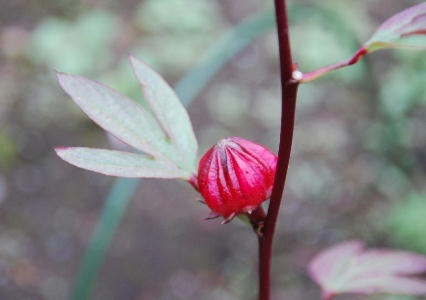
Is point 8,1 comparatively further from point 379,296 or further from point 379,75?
point 379,296

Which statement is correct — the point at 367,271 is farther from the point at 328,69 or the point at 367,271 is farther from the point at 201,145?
the point at 201,145

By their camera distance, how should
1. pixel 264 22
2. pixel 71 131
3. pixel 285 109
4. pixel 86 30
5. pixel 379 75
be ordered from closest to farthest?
1. pixel 285 109
2. pixel 264 22
3. pixel 71 131
4. pixel 379 75
5. pixel 86 30

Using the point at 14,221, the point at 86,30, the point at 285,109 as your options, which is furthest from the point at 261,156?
the point at 86,30

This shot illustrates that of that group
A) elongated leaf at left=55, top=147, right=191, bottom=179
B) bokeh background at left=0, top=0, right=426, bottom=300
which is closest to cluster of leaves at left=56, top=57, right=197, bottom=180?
elongated leaf at left=55, top=147, right=191, bottom=179

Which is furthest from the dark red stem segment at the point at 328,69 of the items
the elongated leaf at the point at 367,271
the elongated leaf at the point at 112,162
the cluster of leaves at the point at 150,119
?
the elongated leaf at the point at 367,271

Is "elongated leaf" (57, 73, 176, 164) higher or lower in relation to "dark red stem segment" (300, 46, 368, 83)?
lower

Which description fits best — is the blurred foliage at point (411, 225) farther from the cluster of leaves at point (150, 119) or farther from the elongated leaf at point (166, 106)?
the elongated leaf at point (166, 106)

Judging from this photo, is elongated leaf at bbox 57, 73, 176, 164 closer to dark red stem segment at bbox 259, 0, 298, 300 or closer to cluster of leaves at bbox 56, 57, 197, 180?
cluster of leaves at bbox 56, 57, 197, 180
